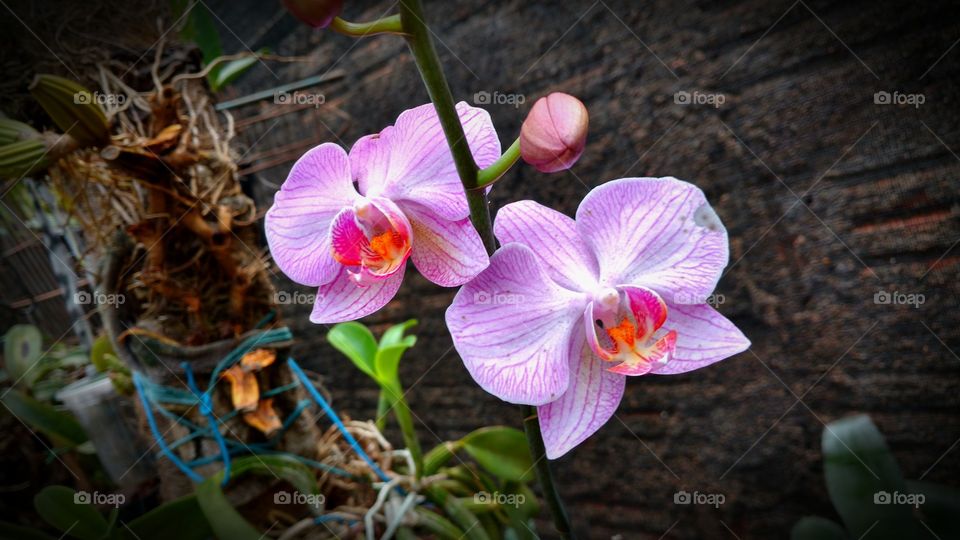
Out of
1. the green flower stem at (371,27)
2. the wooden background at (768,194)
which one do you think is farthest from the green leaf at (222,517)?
the green flower stem at (371,27)

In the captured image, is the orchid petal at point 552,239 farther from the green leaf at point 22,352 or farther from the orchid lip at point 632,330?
the green leaf at point 22,352

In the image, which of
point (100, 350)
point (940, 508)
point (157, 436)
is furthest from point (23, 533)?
point (940, 508)

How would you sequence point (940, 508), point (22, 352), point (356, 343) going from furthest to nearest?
point (22, 352), point (356, 343), point (940, 508)

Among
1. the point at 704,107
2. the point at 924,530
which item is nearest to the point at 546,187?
the point at 704,107

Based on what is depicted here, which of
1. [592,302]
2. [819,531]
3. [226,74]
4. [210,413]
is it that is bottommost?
[819,531]

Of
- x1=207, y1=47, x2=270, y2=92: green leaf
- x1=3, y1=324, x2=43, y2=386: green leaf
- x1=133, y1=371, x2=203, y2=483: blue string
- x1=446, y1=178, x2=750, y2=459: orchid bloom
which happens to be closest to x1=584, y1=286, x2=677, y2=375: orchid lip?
x1=446, y1=178, x2=750, y2=459: orchid bloom

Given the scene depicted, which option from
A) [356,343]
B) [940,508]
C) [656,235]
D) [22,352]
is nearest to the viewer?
[656,235]

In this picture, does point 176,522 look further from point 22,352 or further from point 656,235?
point 22,352

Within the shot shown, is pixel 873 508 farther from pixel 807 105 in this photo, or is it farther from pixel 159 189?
pixel 159 189
